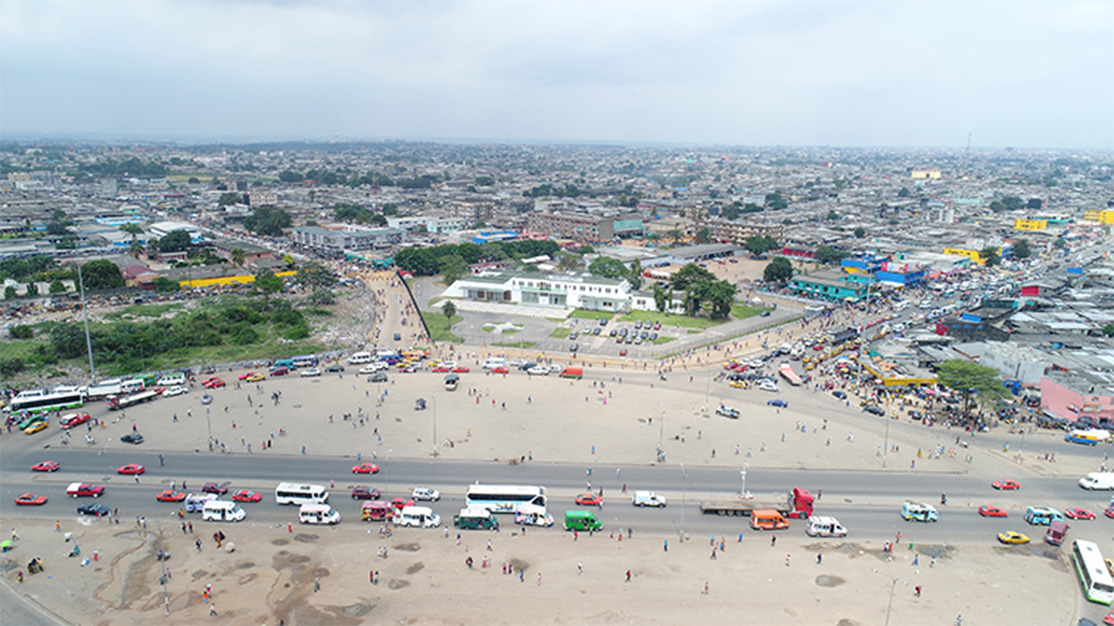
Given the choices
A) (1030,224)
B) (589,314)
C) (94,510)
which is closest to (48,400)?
(94,510)

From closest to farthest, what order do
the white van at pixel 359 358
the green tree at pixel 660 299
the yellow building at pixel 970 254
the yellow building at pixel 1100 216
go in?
the white van at pixel 359 358 → the green tree at pixel 660 299 → the yellow building at pixel 970 254 → the yellow building at pixel 1100 216

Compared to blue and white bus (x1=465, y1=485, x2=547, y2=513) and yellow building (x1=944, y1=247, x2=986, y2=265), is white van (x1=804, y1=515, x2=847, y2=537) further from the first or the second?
yellow building (x1=944, y1=247, x2=986, y2=265)

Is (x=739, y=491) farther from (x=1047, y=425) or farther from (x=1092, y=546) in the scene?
(x=1047, y=425)

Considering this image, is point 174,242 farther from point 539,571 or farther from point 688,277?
point 539,571

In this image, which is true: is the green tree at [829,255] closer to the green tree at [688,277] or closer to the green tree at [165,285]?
the green tree at [688,277]

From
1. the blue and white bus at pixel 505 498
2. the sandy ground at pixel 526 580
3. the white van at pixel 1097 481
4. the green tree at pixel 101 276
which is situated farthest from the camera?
the green tree at pixel 101 276

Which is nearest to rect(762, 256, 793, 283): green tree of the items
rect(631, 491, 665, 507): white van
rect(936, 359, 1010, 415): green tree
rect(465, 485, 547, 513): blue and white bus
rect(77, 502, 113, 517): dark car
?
rect(936, 359, 1010, 415): green tree

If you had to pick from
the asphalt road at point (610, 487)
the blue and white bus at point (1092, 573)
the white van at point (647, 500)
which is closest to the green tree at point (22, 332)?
the asphalt road at point (610, 487)
